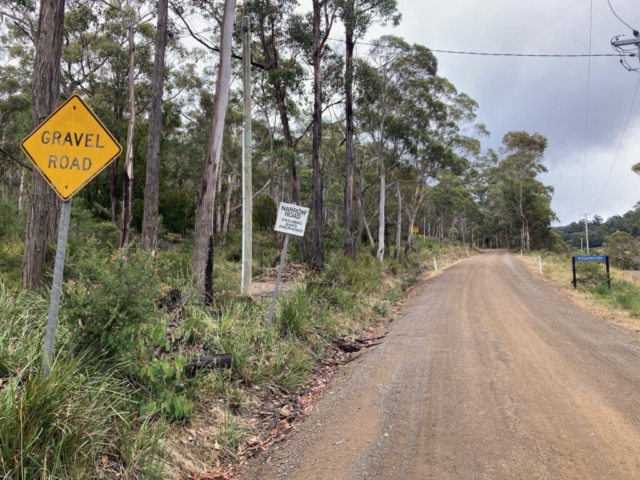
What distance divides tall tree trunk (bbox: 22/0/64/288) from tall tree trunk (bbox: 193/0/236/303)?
2627 mm

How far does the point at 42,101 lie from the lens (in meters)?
6.51

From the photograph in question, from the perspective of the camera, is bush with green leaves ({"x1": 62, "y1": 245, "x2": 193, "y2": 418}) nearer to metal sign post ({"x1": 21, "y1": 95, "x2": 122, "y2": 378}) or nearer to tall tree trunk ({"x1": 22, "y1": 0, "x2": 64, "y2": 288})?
metal sign post ({"x1": 21, "y1": 95, "x2": 122, "y2": 378})

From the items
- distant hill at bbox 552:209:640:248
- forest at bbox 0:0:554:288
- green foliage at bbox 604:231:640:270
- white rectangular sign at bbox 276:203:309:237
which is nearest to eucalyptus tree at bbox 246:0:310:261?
forest at bbox 0:0:554:288

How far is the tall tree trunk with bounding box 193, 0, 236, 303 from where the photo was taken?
8.28 metres

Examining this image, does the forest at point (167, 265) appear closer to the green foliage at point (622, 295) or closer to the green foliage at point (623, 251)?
the green foliage at point (622, 295)

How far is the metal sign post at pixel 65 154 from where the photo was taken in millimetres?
3426

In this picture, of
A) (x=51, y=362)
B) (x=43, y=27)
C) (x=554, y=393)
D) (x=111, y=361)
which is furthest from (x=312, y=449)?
(x=43, y=27)

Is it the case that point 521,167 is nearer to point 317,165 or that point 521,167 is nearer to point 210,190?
point 317,165

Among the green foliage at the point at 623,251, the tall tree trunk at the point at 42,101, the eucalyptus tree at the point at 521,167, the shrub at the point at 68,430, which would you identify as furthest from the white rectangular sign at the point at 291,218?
the eucalyptus tree at the point at 521,167

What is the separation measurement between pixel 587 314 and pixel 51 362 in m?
12.0

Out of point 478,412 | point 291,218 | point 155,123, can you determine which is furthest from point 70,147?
point 155,123

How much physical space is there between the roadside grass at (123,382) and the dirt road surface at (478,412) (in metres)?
0.72

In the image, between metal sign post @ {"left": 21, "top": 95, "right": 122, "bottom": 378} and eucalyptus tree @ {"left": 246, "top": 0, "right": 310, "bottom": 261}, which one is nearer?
metal sign post @ {"left": 21, "top": 95, "right": 122, "bottom": 378}

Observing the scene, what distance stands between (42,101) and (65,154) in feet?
12.9
